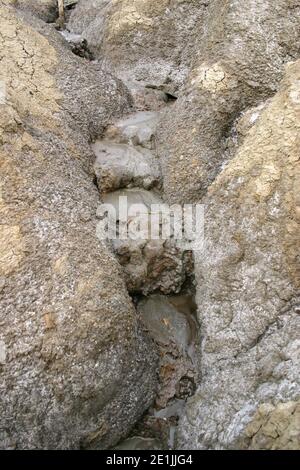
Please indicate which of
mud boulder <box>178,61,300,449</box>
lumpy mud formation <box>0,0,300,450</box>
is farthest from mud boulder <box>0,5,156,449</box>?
mud boulder <box>178,61,300,449</box>

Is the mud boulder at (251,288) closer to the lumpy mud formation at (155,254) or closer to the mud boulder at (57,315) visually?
the lumpy mud formation at (155,254)

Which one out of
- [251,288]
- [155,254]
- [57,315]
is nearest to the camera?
[57,315]

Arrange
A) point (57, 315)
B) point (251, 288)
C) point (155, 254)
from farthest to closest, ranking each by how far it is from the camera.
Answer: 1. point (155, 254)
2. point (251, 288)
3. point (57, 315)

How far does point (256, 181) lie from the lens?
235cm

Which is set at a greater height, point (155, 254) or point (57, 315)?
point (155, 254)

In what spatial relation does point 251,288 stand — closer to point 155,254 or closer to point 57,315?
point 155,254

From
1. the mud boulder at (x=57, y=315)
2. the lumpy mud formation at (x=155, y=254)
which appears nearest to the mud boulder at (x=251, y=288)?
the lumpy mud formation at (x=155, y=254)

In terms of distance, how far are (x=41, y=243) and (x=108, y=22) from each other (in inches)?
83.5

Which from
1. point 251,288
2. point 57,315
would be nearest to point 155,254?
point 251,288

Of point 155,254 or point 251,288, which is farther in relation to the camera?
point 155,254

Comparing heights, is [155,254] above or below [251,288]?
above

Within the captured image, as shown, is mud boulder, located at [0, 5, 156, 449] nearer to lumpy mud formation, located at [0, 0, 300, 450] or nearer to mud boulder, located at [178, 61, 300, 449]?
lumpy mud formation, located at [0, 0, 300, 450]

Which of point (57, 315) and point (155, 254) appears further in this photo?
point (155, 254)

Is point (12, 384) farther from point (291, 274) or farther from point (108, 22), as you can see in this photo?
point (108, 22)
